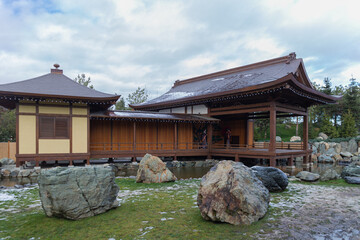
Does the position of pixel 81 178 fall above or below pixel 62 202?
above

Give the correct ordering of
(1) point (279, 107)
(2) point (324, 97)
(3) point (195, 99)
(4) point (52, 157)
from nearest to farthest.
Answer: (4) point (52, 157)
(1) point (279, 107)
(2) point (324, 97)
(3) point (195, 99)

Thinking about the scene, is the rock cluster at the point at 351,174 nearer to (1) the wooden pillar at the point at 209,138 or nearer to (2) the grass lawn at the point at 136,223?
(2) the grass lawn at the point at 136,223

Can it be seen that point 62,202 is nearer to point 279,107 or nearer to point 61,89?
point 61,89

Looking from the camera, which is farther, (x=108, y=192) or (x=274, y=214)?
(x=108, y=192)

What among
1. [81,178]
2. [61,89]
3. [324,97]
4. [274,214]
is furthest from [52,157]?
[324,97]

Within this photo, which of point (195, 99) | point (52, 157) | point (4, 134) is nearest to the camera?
point (52, 157)

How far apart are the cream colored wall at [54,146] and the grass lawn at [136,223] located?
6.48 meters

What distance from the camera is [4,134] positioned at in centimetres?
2623

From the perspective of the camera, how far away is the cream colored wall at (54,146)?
43.8 ft

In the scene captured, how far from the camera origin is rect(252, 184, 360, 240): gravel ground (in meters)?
4.47

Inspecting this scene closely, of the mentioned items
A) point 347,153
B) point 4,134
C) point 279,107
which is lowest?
point 347,153

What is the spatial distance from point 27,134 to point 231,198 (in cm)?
1214

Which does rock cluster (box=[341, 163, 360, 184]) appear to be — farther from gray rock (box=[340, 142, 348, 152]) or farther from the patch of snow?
gray rock (box=[340, 142, 348, 152])

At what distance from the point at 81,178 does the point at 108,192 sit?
0.70 m
